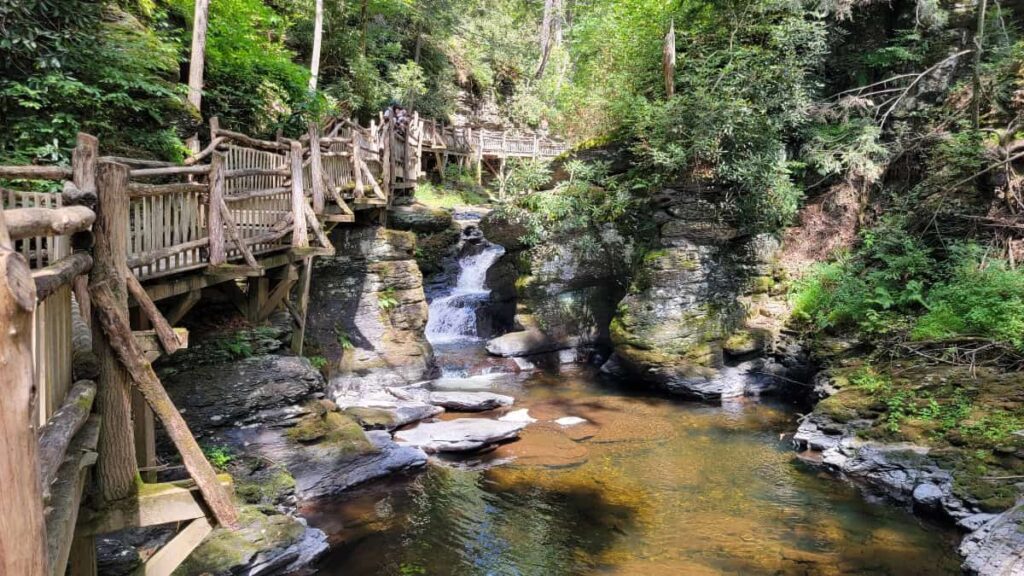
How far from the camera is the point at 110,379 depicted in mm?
3717

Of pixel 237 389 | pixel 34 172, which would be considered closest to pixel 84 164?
pixel 34 172

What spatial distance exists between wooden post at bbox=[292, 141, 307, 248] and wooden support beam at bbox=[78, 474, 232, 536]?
5.81 metres

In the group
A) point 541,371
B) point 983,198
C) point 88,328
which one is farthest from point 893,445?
point 88,328

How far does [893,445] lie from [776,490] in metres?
1.99

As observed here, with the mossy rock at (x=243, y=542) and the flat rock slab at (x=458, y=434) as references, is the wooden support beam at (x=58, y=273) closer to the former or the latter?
the mossy rock at (x=243, y=542)

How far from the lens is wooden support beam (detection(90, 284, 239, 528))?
365cm

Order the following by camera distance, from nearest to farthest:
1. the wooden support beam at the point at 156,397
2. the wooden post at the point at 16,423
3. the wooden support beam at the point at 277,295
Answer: the wooden post at the point at 16,423, the wooden support beam at the point at 156,397, the wooden support beam at the point at 277,295

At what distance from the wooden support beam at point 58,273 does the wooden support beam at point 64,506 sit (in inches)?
→ 31.5

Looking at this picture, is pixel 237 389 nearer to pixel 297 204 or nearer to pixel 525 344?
pixel 297 204

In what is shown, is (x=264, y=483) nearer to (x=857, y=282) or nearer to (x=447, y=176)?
(x=857, y=282)

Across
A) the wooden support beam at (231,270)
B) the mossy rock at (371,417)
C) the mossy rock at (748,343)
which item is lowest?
the mossy rock at (371,417)

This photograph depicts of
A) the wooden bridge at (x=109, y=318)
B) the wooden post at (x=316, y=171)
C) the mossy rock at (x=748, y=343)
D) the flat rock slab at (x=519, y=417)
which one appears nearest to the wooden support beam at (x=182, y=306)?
the wooden bridge at (x=109, y=318)

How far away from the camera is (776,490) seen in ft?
29.1

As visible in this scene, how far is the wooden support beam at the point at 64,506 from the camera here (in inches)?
85.6
